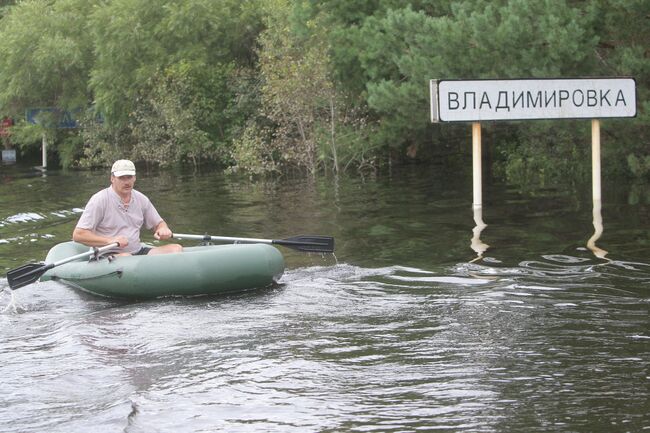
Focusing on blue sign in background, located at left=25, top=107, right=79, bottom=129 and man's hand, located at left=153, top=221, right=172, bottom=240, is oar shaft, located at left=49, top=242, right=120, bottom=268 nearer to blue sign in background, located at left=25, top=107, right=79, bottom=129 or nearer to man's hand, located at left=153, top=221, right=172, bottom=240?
man's hand, located at left=153, top=221, right=172, bottom=240

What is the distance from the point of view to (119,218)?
11477 millimetres

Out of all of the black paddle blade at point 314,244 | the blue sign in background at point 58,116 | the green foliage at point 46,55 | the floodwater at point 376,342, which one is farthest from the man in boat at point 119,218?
the blue sign in background at point 58,116

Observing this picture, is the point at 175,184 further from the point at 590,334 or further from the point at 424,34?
the point at 590,334

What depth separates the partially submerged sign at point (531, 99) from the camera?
47.7ft

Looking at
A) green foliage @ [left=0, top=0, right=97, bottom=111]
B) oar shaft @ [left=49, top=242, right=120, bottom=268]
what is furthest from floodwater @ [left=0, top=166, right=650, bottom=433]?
green foliage @ [left=0, top=0, right=97, bottom=111]

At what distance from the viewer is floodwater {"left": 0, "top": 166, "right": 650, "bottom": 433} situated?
6.81 meters

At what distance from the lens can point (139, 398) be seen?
7273 mm

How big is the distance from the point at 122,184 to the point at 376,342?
3.88 metres

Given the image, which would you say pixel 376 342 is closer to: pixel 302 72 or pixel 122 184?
pixel 122 184

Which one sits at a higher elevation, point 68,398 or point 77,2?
point 77,2

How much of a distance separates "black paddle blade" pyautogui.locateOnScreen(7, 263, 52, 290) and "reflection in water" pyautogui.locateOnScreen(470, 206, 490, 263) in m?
4.76

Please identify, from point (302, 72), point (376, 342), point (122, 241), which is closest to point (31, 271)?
point (122, 241)

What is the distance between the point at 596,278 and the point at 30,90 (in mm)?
32537

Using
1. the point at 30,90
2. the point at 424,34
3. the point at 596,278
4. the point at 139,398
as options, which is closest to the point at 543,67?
the point at 424,34
